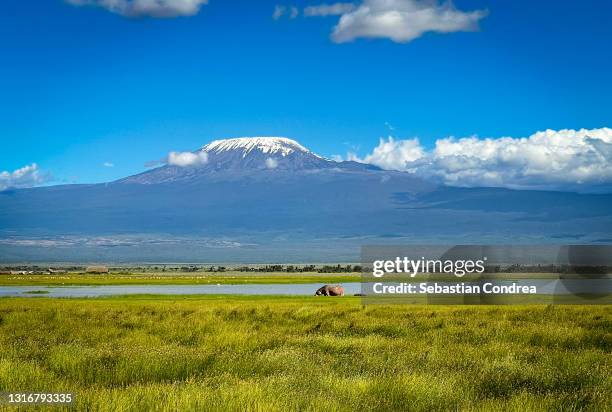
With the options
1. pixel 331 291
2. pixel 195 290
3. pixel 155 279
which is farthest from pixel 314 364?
pixel 155 279

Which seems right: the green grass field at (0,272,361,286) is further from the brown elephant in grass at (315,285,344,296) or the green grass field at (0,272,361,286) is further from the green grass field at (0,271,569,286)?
the brown elephant in grass at (315,285,344,296)

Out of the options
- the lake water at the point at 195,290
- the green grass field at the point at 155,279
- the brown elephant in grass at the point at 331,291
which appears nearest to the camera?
the lake water at the point at 195,290

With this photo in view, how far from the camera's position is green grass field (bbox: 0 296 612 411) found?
11984 millimetres

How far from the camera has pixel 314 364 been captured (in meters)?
16.1

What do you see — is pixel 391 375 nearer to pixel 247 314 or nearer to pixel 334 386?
pixel 334 386

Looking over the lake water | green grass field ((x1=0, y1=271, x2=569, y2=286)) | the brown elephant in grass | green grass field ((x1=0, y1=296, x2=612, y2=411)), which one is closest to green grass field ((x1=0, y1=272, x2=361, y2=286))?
green grass field ((x1=0, y1=271, x2=569, y2=286))

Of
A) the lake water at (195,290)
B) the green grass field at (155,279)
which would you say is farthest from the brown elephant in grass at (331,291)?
the green grass field at (155,279)

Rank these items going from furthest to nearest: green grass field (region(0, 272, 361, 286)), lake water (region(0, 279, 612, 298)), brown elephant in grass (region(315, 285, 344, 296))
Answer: green grass field (region(0, 272, 361, 286)), brown elephant in grass (region(315, 285, 344, 296)), lake water (region(0, 279, 612, 298))

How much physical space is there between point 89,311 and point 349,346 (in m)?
17.8

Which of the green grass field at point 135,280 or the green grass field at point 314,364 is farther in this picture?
the green grass field at point 135,280

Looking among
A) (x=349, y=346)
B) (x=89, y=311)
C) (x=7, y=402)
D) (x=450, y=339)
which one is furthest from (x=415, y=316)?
(x=7, y=402)

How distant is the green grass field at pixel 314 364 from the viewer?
11984mm

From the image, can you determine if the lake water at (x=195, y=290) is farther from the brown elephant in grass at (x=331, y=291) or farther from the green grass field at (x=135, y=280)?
the green grass field at (x=135, y=280)

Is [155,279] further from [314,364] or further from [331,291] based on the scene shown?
[314,364]
